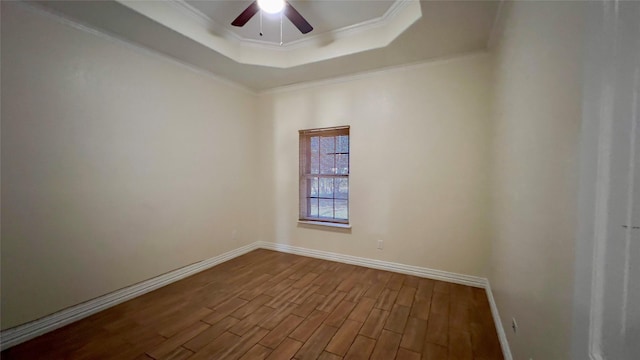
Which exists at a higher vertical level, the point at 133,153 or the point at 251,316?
the point at 133,153

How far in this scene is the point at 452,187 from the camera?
2.72 m

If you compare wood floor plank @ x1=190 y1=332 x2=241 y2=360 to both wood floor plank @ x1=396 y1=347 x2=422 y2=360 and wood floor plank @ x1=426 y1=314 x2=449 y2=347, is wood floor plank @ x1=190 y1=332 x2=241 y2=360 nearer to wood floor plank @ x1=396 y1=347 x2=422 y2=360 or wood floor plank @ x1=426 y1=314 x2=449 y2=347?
wood floor plank @ x1=396 y1=347 x2=422 y2=360

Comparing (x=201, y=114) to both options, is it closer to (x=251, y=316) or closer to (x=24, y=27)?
(x=24, y=27)

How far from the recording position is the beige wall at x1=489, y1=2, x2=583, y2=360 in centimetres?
78

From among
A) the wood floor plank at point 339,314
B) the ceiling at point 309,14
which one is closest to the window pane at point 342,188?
the wood floor plank at point 339,314

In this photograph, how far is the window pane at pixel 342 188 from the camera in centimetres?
344

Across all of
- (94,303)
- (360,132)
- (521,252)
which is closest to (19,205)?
(94,303)

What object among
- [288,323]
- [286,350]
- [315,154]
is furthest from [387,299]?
[315,154]

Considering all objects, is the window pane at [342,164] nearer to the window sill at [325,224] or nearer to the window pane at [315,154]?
the window pane at [315,154]

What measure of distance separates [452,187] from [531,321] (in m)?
1.78

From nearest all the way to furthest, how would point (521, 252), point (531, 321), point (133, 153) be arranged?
point (531, 321) → point (521, 252) → point (133, 153)

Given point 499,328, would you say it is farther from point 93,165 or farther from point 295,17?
point 93,165

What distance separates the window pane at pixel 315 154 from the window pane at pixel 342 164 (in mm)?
362

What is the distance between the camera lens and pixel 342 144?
346 centimetres
